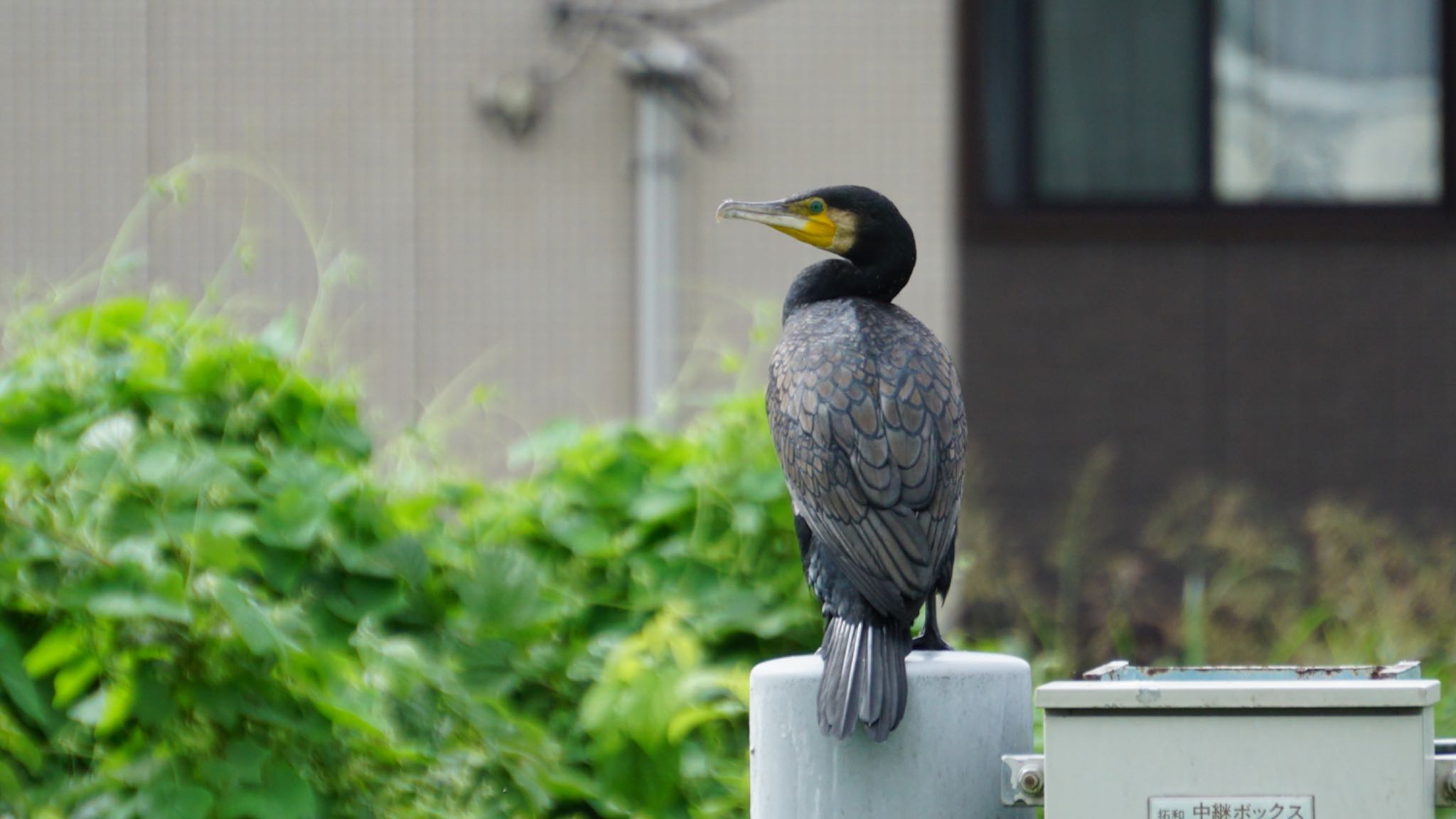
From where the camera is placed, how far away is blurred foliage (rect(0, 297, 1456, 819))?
256 centimetres

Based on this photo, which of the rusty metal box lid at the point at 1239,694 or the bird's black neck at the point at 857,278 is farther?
the bird's black neck at the point at 857,278

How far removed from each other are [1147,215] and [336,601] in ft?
18.5

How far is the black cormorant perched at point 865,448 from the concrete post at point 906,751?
0.16 ft

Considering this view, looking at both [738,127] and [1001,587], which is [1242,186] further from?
[1001,587]

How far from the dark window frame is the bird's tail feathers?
5.69 m

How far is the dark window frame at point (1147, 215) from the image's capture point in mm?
7699

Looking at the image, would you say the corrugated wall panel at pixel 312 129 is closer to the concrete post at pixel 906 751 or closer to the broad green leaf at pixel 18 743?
the broad green leaf at pixel 18 743

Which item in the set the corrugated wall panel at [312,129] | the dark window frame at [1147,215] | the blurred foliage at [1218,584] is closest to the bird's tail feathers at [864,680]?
the blurred foliage at [1218,584]

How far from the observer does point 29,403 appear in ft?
9.79

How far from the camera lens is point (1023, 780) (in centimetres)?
197

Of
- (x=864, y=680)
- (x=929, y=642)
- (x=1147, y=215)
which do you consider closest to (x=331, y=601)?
(x=929, y=642)

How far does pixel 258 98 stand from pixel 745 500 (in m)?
4.66

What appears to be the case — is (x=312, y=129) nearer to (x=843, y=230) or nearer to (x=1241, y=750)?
(x=843, y=230)

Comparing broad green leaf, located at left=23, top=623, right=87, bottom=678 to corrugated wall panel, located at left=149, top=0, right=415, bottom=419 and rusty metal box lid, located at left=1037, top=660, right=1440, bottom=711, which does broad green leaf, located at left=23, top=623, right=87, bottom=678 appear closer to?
rusty metal box lid, located at left=1037, top=660, right=1440, bottom=711
